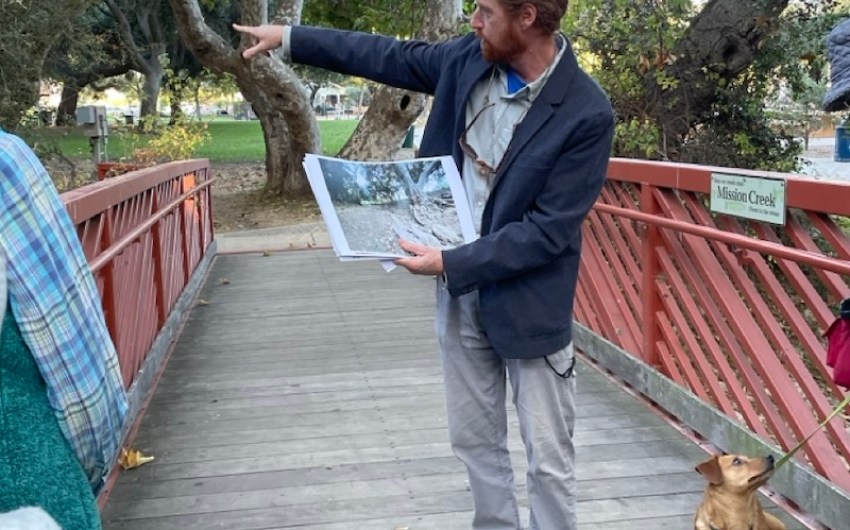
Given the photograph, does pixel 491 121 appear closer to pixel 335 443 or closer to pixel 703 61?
pixel 335 443

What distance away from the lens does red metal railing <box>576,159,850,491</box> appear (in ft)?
11.6

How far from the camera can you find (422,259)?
8.54 ft

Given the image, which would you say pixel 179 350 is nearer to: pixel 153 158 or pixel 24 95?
pixel 24 95

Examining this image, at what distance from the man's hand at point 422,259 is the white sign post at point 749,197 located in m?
1.61

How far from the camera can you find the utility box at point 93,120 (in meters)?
11.8

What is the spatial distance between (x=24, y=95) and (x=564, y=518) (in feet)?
33.6

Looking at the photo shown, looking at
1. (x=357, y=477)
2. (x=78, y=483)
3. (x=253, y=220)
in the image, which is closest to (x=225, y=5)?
(x=253, y=220)

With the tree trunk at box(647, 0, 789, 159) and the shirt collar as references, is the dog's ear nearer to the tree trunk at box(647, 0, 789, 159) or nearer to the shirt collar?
the shirt collar

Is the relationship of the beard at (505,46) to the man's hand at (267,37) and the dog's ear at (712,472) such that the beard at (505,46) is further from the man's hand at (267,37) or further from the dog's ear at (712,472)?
the dog's ear at (712,472)

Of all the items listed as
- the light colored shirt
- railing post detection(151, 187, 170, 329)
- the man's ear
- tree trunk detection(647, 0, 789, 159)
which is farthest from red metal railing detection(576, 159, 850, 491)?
tree trunk detection(647, 0, 789, 159)

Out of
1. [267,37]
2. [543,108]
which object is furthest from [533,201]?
[267,37]

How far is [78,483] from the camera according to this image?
1.63 m

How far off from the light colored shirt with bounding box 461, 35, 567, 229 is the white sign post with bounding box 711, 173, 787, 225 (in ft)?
4.46

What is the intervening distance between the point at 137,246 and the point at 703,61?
6.26 meters
